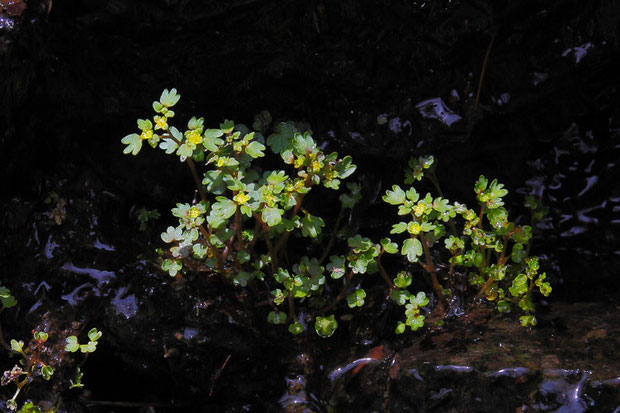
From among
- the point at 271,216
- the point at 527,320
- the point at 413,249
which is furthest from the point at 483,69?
the point at 271,216

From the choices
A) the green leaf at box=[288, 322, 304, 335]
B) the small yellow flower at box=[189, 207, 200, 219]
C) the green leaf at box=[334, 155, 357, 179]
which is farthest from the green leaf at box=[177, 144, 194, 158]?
the green leaf at box=[288, 322, 304, 335]

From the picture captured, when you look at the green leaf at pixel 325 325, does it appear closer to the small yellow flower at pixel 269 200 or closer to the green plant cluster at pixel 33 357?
the small yellow flower at pixel 269 200

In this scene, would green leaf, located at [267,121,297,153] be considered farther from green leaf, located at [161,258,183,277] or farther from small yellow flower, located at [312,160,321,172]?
green leaf, located at [161,258,183,277]

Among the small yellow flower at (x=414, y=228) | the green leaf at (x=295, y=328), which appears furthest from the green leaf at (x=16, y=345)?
the small yellow flower at (x=414, y=228)

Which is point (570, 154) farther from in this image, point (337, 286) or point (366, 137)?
point (337, 286)

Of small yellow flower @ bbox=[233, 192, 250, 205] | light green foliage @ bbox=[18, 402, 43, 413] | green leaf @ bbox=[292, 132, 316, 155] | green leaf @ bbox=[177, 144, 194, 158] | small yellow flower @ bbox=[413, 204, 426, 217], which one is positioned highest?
green leaf @ bbox=[177, 144, 194, 158]

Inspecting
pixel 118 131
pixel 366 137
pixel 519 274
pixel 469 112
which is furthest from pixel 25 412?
pixel 469 112

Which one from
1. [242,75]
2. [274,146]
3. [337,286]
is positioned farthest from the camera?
[337,286]
